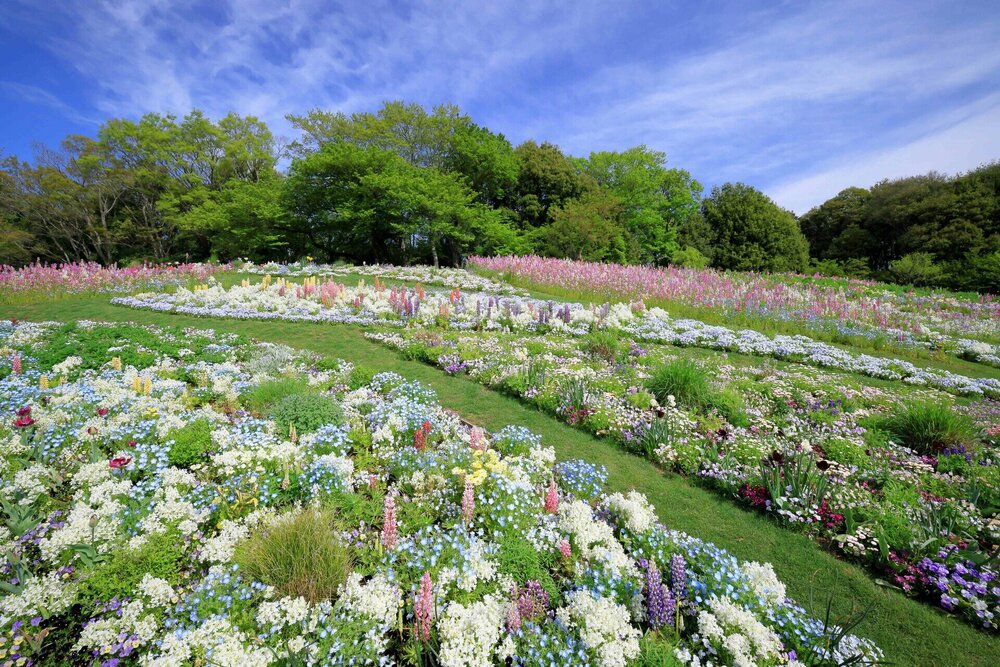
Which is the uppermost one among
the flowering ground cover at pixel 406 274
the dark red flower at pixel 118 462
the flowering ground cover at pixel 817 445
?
the flowering ground cover at pixel 406 274

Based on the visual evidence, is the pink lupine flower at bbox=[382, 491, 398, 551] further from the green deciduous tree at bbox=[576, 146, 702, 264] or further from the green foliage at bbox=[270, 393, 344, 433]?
the green deciduous tree at bbox=[576, 146, 702, 264]

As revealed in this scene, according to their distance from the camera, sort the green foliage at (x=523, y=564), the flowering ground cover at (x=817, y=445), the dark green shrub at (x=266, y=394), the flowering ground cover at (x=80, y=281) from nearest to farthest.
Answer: the green foliage at (x=523, y=564)
the flowering ground cover at (x=817, y=445)
the dark green shrub at (x=266, y=394)
the flowering ground cover at (x=80, y=281)

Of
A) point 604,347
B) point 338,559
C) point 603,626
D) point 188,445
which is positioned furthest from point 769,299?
point 188,445

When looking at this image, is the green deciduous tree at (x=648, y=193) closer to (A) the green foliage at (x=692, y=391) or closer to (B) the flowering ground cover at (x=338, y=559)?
(A) the green foliage at (x=692, y=391)

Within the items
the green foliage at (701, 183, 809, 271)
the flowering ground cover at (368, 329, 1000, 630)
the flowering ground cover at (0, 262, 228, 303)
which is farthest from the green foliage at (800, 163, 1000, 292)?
the flowering ground cover at (0, 262, 228, 303)

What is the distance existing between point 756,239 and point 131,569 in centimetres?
4765

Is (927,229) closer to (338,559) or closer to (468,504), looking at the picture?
(468,504)

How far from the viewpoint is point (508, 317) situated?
1147 cm

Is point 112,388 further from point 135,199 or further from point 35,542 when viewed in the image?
point 135,199

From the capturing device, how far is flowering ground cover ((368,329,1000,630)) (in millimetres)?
3586

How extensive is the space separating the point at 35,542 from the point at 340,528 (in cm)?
215

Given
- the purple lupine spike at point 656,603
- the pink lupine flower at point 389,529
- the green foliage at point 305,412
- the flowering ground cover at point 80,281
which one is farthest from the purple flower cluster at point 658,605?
the flowering ground cover at point 80,281

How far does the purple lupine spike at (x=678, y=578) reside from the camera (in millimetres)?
2867

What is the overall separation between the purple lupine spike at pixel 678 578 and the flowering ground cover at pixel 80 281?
811 inches
